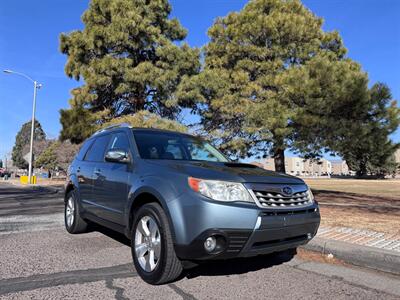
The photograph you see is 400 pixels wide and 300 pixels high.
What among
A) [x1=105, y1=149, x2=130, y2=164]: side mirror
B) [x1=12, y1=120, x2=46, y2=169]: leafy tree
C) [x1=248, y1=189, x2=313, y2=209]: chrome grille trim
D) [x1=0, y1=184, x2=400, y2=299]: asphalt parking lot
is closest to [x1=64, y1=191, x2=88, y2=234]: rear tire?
[x1=0, y1=184, x2=400, y2=299]: asphalt parking lot

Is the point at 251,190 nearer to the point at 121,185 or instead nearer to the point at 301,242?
the point at 301,242

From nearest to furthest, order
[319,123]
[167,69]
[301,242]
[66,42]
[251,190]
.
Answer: [251,190] → [301,242] → [319,123] → [167,69] → [66,42]

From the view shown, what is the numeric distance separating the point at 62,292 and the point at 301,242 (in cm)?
257

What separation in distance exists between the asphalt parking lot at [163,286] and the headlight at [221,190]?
38.9 inches

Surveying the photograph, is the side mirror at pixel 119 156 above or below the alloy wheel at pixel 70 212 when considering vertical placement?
above

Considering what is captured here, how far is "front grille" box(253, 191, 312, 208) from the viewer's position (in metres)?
3.86

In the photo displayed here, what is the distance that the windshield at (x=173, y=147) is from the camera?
505cm

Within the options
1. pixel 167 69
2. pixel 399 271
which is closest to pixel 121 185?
pixel 399 271

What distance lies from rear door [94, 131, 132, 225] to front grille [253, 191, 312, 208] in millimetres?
1663

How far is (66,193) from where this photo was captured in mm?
7008

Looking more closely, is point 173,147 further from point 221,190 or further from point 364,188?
point 364,188

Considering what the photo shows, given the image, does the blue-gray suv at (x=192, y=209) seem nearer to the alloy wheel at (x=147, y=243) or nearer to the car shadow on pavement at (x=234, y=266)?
the alloy wheel at (x=147, y=243)

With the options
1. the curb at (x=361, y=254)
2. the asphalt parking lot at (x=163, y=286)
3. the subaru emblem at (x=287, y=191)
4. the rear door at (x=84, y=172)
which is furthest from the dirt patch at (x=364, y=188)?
the subaru emblem at (x=287, y=191)

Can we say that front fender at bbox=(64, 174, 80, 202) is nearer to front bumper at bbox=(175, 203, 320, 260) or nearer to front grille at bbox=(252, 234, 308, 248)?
front bumper at bbox=(175, 203, 320, 260)
